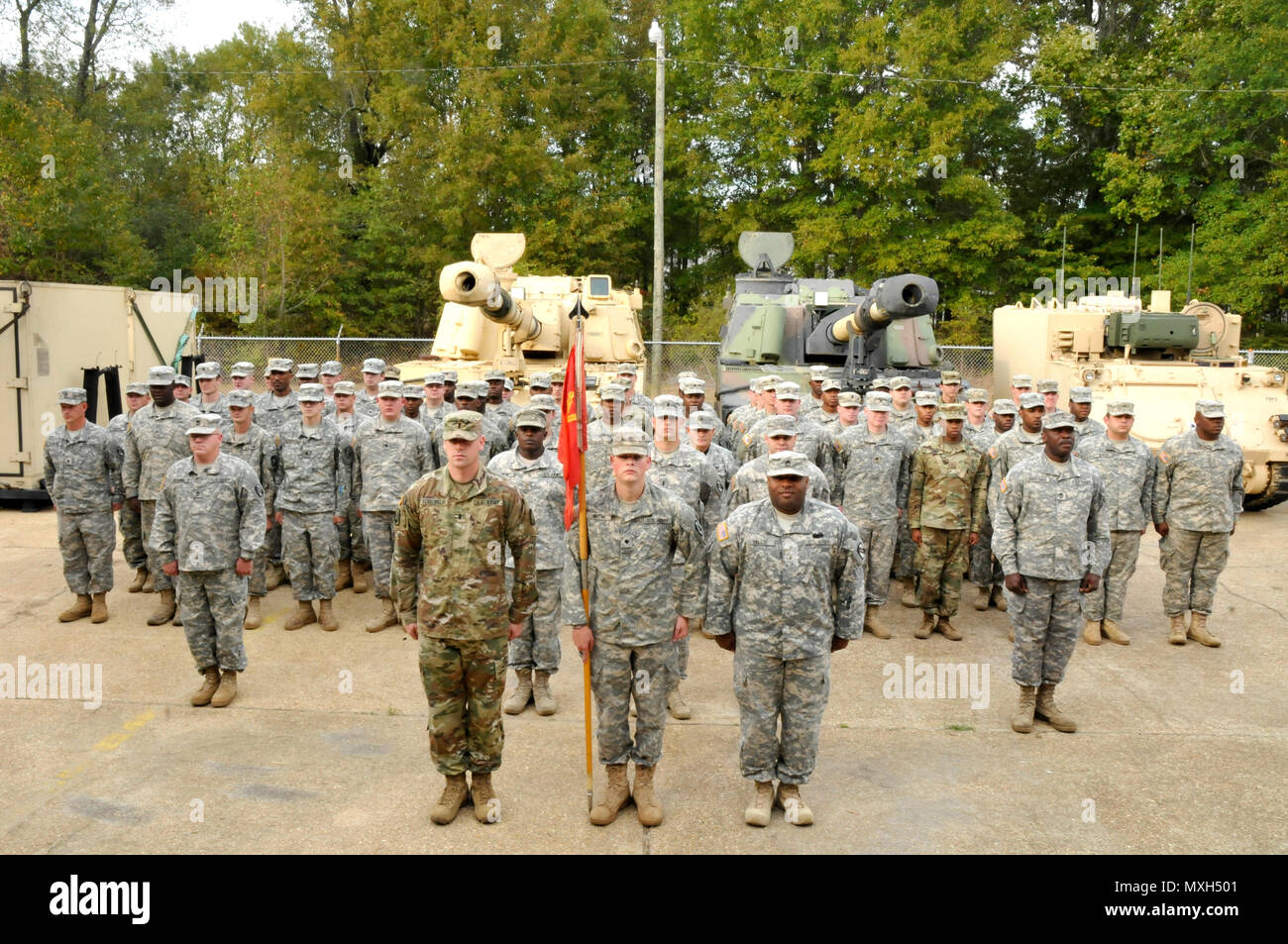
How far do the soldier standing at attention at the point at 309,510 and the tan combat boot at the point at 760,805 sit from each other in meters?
4.48

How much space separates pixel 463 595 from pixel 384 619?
3798mm

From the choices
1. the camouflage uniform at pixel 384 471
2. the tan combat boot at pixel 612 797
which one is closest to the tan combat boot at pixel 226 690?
the camouflage uniform at pixel 384 471

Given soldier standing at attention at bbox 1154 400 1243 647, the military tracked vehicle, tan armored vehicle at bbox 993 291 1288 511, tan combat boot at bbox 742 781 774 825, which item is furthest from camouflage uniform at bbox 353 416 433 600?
tan armored vehicle at bbox 993 291 1288 511

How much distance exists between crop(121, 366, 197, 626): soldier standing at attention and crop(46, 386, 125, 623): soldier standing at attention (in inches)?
7.9

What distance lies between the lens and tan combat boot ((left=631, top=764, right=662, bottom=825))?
536cm

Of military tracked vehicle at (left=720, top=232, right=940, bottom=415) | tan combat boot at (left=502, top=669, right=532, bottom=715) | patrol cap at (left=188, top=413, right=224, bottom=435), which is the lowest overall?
tan combat boot at (left=502, top=669, right=532, bottom=715)

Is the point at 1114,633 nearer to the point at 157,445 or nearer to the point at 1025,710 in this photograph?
the point at 1025,710

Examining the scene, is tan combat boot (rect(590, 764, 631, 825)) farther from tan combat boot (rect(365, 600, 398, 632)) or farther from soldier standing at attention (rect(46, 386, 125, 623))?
soldier standing at attention (rect(46, 386, 125, 623))

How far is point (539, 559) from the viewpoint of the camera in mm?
7078

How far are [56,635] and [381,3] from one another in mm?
24426

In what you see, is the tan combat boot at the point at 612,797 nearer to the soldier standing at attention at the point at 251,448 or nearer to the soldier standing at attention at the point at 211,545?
the soldier standing at attention at the point at 211,545

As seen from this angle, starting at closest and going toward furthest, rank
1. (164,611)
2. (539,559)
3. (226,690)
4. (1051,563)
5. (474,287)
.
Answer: (1051,563), (226,690), (539,559), (164,611), (474,287)

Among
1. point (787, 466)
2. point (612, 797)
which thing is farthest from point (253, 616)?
point (787, 466)

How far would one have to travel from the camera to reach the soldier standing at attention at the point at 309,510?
8.71m
